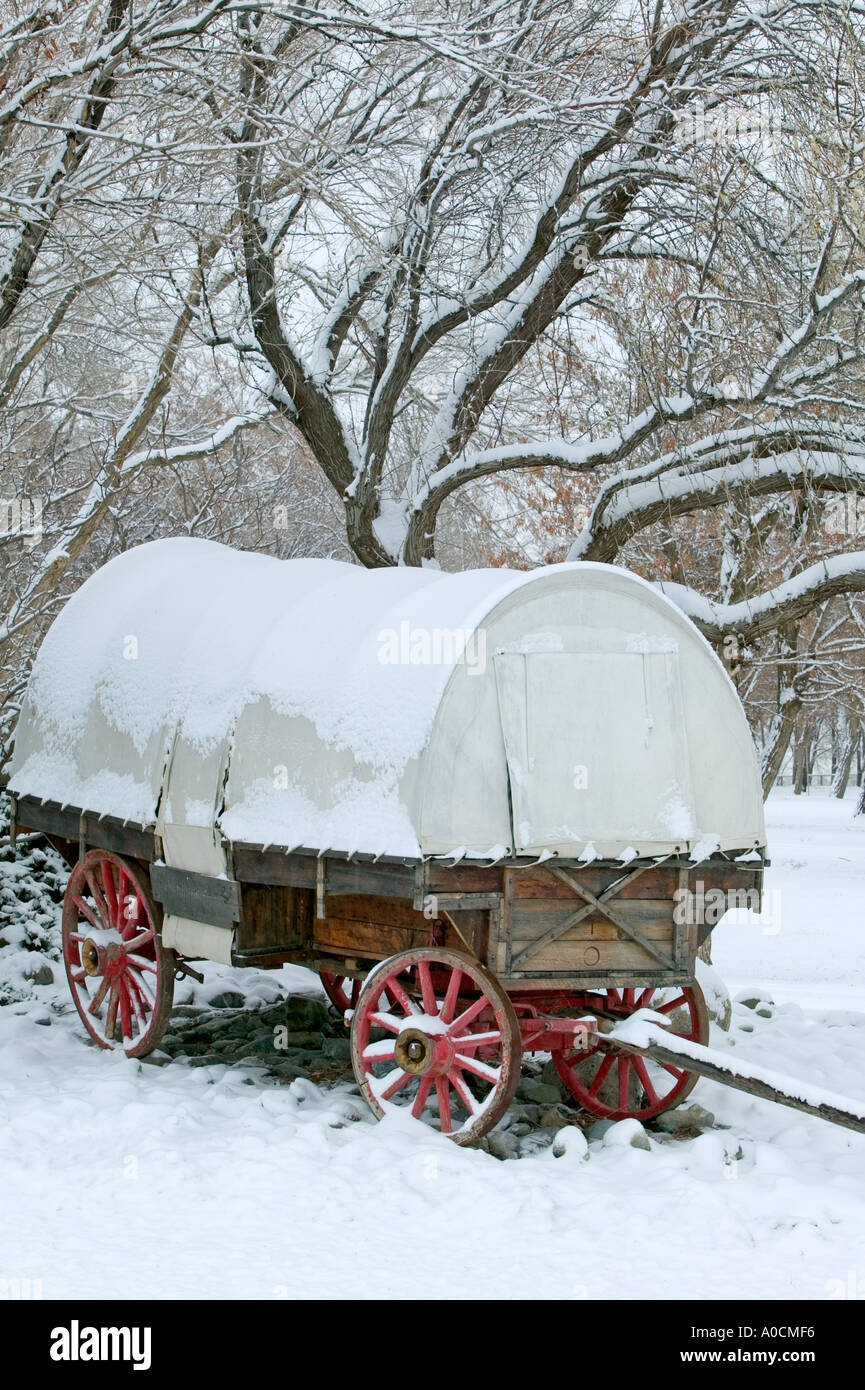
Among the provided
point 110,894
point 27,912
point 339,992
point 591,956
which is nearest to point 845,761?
point 27,912

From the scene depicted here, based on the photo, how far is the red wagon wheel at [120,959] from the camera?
816cm

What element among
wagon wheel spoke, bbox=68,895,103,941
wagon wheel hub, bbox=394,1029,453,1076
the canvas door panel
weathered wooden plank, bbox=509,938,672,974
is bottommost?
wagon wheel hub, bbox=394,1029,453,1076

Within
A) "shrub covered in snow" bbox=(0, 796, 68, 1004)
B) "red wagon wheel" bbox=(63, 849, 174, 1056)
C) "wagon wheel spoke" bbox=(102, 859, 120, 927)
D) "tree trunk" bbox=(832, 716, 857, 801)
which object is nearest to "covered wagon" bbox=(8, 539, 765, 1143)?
"red wagon wheel" bbox=(63, 849, 174, 1056)

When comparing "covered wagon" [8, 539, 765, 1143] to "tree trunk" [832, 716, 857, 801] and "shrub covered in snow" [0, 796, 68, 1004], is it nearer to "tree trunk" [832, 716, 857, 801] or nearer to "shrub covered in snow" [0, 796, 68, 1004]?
"shrub covered in snow" [0, 796, 68, 1004]

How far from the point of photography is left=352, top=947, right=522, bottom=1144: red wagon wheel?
657cm

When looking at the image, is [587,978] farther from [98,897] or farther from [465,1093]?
[98,897]

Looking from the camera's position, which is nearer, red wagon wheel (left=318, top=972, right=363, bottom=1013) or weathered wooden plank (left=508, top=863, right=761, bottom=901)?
weathered wooden plank (left=508, top=863, right=761, bottom=901)

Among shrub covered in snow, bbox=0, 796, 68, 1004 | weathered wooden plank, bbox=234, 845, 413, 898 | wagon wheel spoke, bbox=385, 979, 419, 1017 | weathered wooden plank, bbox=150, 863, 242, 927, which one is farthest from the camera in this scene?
shrub covered in snow, bbox=0, 796, 68, 1004

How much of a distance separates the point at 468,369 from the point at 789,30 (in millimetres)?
3425

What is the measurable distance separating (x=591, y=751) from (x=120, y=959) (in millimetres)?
3566

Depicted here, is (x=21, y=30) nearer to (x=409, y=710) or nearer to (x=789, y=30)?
(x=409, y=710)

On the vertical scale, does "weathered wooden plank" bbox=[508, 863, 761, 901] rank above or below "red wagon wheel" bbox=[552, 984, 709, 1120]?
above

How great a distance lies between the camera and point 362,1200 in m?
5.75

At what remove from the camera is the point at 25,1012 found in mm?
9477
